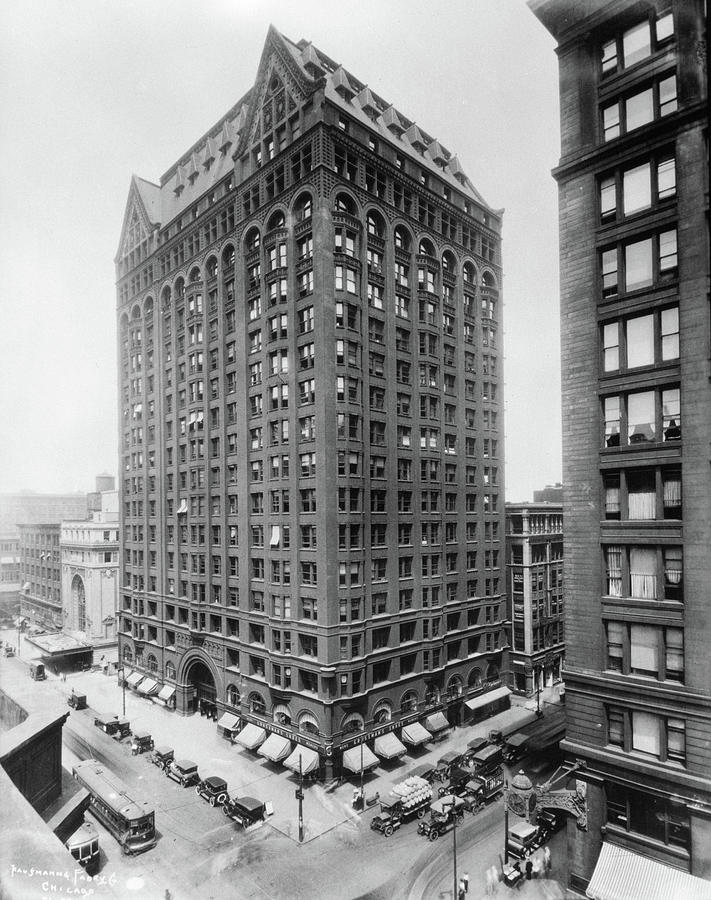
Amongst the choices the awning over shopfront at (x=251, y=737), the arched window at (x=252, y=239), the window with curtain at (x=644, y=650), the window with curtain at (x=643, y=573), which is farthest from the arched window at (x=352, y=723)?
the arched window at (x=252, y=239)

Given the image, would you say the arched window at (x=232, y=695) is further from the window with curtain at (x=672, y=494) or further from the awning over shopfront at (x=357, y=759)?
the window with curtain at (x=672, y=494)

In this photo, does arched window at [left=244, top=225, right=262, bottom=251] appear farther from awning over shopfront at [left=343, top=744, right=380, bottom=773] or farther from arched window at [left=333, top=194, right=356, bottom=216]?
awning over shopfront at [left=343, top=744, right=380, bottom=773]

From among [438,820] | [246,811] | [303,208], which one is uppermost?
[303,208]

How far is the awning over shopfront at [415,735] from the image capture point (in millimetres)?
48281

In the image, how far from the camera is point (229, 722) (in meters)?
51.8

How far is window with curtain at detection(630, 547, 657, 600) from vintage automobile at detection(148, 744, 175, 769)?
39.8 m

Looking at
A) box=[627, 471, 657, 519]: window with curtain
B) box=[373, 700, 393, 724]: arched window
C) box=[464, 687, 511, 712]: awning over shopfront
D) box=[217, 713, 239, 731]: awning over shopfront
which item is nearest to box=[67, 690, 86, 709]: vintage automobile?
box=[217, 713, 239, 731]: awning over shopfront

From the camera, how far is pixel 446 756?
46.2 m

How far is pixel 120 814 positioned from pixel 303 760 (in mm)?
13754

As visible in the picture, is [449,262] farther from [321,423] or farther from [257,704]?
[257,704]

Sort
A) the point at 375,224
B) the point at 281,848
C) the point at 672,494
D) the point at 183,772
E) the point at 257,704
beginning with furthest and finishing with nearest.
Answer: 1. the point at 375,224
2. the point at 257,704
3. the point at 183,772
4. the point at 281,848
5. the point at 672,494

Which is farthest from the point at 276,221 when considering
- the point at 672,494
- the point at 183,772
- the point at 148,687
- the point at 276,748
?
the point at 148,687


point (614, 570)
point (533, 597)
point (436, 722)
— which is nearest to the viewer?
point (614, 570)

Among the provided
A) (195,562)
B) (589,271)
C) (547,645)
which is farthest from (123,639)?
(589,271)
